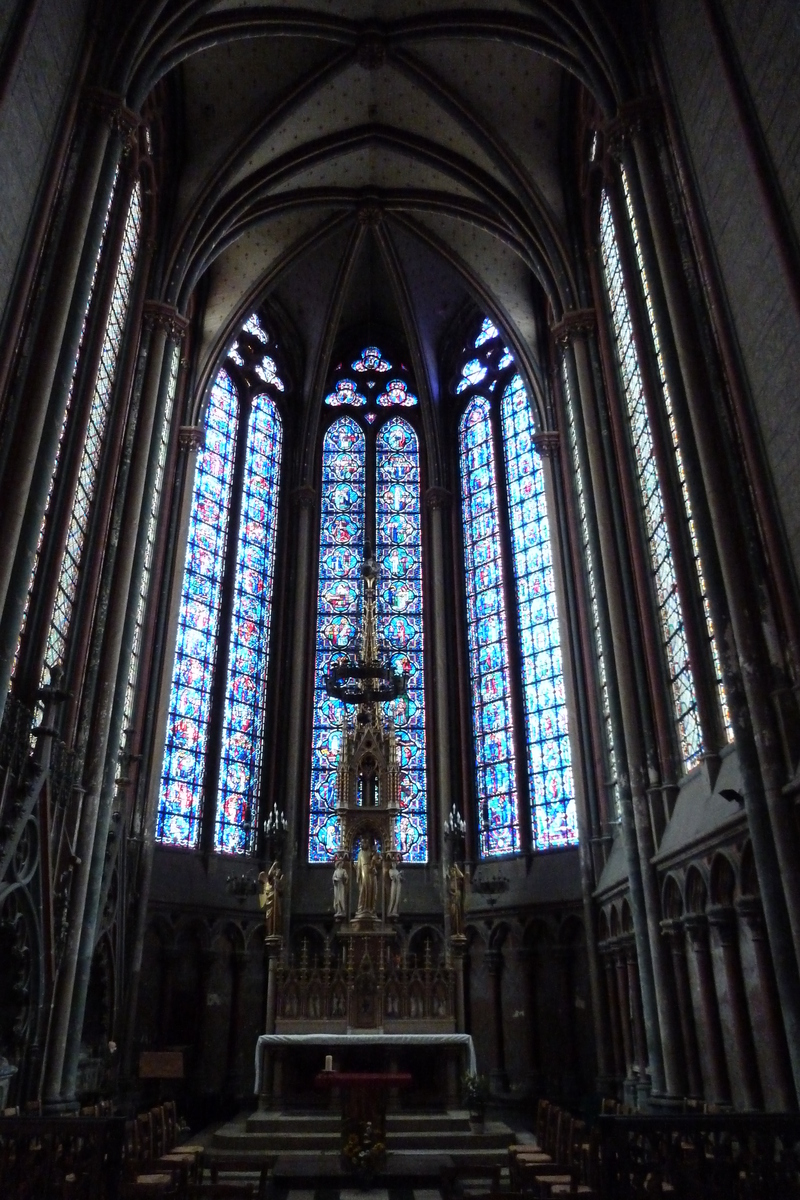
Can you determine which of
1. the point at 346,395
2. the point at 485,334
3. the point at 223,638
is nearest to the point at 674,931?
the point at 223,638

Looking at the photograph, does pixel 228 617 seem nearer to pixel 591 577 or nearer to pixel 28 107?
pixel 591 577

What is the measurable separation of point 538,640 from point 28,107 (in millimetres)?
12812

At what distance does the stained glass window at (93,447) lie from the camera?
1275 centimetres

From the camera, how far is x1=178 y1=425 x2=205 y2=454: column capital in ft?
62.4

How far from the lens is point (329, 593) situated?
71.1 ft

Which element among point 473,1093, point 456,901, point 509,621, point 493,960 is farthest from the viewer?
point 509,621

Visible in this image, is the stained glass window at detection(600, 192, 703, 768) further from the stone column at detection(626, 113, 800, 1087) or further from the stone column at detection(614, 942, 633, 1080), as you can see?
the stone column at detection(614, 942, 633, 1080)

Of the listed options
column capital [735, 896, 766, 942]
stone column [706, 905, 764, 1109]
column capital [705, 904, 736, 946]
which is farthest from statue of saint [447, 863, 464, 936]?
column capital [735, 896, 766, 942]

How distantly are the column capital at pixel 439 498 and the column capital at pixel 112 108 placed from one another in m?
10.8

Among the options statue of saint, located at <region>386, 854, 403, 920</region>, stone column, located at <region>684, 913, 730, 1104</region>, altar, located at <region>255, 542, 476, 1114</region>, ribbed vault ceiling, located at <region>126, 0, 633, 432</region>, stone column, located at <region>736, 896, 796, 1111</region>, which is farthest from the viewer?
ribbed vault ceiling, located at <region>126, 0, 633, 432</region>

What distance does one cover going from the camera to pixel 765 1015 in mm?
8945

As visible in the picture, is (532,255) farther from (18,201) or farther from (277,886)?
(277,886)

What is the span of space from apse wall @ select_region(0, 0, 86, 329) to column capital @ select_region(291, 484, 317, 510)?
427 inches

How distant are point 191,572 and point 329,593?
351 centimetres
